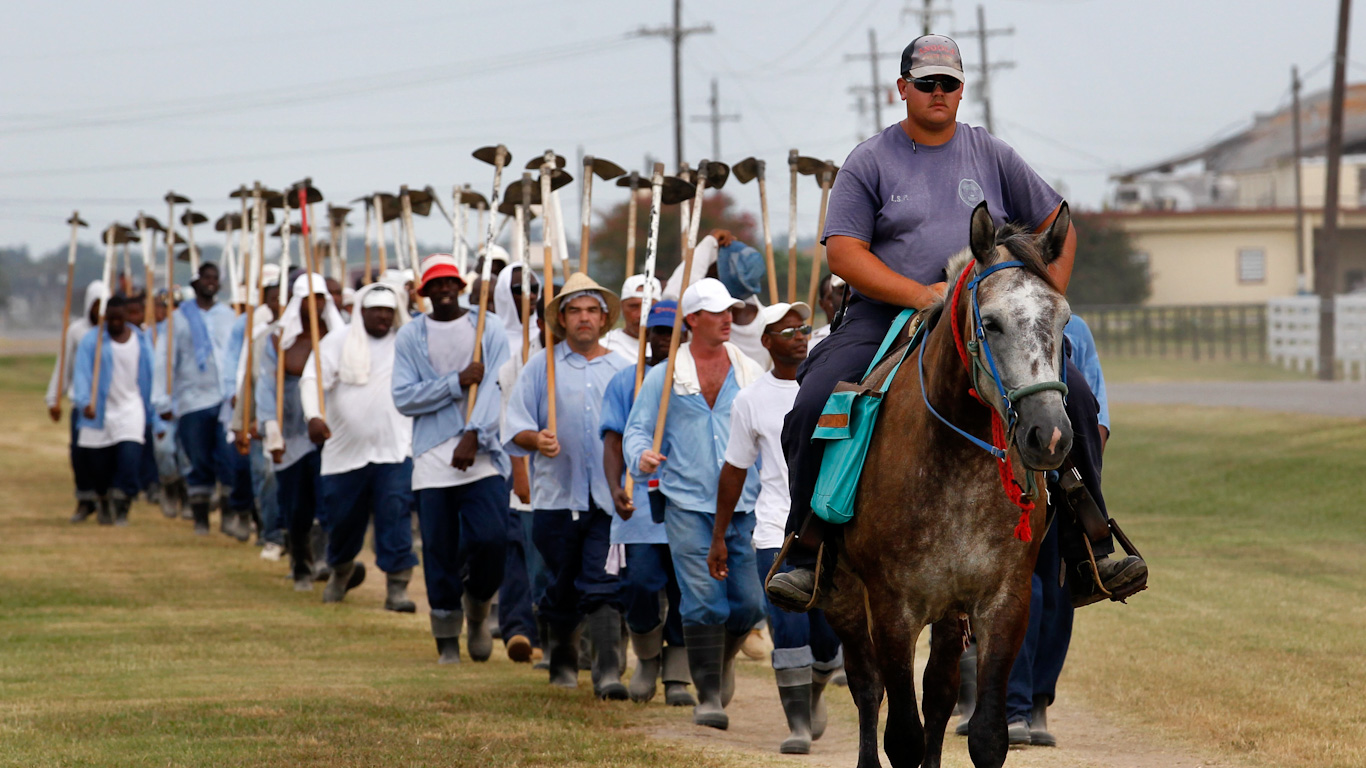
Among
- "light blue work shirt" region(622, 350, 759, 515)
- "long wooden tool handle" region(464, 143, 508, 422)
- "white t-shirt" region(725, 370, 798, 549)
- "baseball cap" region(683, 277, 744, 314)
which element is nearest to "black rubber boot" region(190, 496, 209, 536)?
"long wooden tool handle" region(464, 143, 508, 422)

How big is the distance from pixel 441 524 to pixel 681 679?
1956mm

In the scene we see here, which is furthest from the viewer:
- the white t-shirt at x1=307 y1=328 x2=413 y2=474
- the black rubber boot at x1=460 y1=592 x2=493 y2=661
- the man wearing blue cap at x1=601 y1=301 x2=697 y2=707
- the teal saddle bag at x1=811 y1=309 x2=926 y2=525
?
the white t-shirt at x1=307 y1=328 x2=413 y2=474

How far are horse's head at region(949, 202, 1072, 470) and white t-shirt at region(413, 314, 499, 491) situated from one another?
5559 mm

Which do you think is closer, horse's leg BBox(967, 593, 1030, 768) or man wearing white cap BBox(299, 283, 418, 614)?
horse's leg BBox(967, 593, 1030, 768)

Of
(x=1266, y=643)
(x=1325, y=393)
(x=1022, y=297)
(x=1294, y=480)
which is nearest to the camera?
(x=1022, y=297)

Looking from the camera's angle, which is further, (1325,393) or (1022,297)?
(1325,393)

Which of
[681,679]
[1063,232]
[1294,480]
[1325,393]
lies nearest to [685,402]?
[681,679]

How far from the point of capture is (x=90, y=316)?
1964cm

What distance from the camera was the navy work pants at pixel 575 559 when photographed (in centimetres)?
977

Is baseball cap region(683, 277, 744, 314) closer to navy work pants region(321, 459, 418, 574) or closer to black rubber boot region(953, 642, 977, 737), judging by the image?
black rubber boot region(953, 642, 977, 737)

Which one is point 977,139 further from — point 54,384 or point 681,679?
point 54,384

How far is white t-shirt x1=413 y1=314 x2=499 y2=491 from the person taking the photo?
10781 millimetres

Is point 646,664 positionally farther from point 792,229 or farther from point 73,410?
point 73,410

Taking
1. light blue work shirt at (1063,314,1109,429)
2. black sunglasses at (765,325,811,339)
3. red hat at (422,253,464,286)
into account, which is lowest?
light blue work shirt at (1063,314,1109,429)
